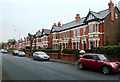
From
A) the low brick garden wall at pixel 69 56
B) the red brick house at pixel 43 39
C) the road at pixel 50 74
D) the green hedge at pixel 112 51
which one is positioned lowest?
the road at pixel 50 74

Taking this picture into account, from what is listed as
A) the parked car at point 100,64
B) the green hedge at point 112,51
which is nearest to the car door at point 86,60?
the parked car at point 100,64

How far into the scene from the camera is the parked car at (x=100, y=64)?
1592 centimetres

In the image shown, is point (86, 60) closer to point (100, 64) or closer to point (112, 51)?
point (100, 64)

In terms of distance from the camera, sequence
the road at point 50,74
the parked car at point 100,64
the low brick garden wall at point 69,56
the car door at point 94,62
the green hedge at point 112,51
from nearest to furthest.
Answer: the road at point 50,74 → the parked car at point 100,64 → the car door at point 94,62 → the green hedge at point 112,51 → the low brick garden wall at point 69,56

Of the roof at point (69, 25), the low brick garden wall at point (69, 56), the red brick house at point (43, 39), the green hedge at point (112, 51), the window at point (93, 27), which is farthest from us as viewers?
the red brick house at point (43, 39)

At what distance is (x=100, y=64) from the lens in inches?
661

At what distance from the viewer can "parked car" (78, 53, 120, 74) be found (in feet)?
52.2

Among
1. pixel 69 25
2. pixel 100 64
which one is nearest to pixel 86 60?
pixel 100 64

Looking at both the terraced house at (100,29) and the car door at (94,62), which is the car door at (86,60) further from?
the terraced house at (100,29)

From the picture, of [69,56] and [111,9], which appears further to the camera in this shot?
[111,9]

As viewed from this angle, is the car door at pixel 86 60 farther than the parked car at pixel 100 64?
Yes

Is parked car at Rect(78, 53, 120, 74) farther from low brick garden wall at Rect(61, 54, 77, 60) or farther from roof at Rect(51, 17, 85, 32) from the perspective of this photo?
roof at Rect(51, 17, 85, 32)

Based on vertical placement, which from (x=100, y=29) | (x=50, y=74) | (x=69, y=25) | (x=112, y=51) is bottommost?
(x=50, y=74)

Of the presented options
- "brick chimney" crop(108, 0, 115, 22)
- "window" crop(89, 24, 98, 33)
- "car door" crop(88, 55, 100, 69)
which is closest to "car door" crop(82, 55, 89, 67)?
"car door" crop(88, 55, 100, 69)
